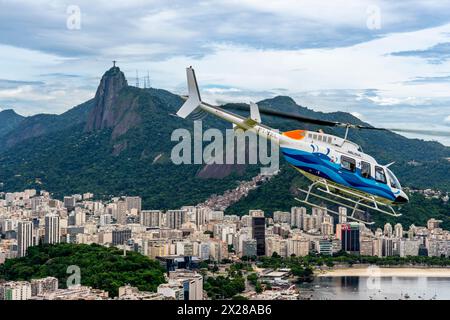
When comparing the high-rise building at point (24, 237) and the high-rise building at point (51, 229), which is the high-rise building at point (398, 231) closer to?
the high-rise building at point (51, 229)

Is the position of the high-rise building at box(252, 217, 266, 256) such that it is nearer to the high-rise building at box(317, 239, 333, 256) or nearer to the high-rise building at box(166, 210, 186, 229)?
the high-rise building at box(317, 239, 333, 256)

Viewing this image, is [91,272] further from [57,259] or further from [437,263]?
[437,263]

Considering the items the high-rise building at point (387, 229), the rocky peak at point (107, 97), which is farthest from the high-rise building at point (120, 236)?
the rocky peak at point (107, 97)

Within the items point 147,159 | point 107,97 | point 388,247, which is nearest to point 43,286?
point 388,247

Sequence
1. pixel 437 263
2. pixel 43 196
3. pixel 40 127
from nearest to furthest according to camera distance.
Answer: pixel 437 263
pixel 43 196
pixel 40 127

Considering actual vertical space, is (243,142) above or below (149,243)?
above
